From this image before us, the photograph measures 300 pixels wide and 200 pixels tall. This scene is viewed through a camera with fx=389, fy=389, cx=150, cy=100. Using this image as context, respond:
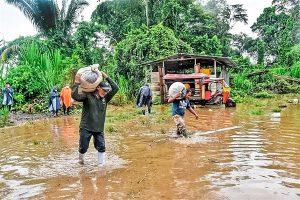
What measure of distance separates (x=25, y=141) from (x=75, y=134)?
4.77 feet

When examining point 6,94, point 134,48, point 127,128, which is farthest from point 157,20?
point 127,128

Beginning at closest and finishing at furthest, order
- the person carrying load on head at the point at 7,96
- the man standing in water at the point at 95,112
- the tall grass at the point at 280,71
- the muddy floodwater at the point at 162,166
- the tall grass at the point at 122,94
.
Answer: the muddy floodwater at the point at 162,166, the man standing in water at the point at 95,112, the person carrying load on head at the point at 7,96, the tall grass at the point at 122,94, the tall grass at the point at 280,71

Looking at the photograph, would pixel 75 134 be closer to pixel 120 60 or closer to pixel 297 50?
pixel 120 60

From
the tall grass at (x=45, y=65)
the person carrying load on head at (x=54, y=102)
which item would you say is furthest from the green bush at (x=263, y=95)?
the person carrying load on head at (x=54, y=102)

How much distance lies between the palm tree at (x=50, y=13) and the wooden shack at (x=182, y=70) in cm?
795

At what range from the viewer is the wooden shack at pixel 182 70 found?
20670 mm

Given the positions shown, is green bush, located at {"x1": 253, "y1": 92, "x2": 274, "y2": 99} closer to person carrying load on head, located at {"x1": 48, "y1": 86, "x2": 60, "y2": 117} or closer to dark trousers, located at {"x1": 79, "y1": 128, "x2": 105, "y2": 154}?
person carrying load on head, located at {"x1": 48, "y1": 86, "x2": 60, "y2": 117}

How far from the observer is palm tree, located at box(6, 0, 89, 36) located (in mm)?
26656

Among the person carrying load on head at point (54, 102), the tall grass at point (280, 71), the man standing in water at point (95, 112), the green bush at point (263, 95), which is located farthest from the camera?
the tall grass at point (280, 71)

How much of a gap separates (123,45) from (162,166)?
21712 mm

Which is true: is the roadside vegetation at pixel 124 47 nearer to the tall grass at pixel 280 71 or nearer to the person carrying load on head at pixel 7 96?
the tall grass at pixel 280 71

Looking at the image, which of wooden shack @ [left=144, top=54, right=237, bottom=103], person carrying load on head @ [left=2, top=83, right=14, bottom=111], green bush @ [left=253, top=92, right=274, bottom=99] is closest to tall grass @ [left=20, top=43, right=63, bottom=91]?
person carrying load on head @ [left=2, top=83, right=14, bottom=111]

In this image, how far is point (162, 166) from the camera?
6465 mm

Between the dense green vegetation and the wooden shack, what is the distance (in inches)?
52.8
